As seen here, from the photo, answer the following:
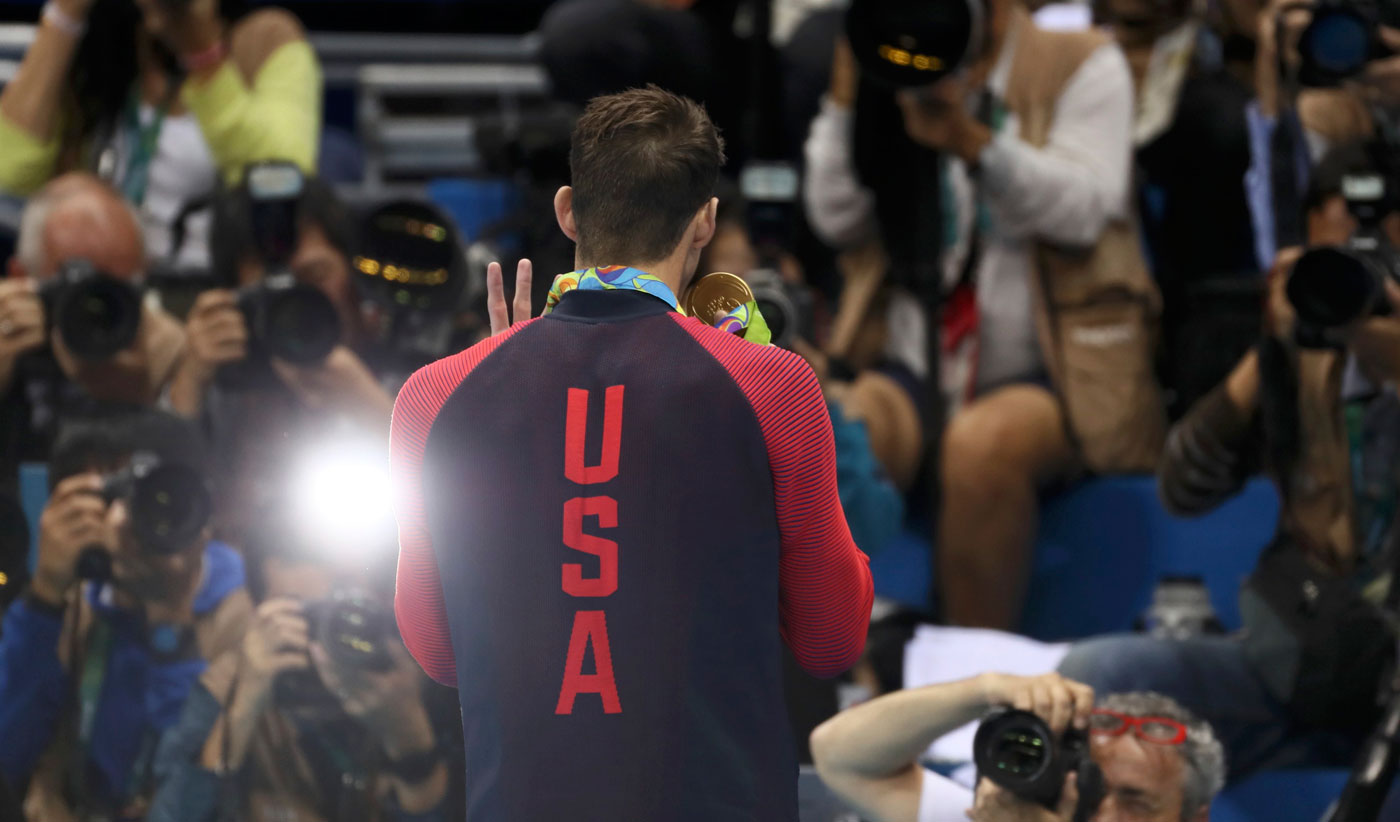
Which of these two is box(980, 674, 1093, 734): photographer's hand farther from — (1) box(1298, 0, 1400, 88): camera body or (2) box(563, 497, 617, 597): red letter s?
(1) box(1298, 0, 1400, 88): camera body

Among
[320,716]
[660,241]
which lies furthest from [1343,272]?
[320,716]

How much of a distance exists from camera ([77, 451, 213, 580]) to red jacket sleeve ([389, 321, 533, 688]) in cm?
95

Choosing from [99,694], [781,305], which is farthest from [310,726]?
[781,305]

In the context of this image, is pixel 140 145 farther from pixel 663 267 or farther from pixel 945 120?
pixel 663 267

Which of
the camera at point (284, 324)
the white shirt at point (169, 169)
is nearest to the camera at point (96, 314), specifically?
the camera at point (284, 324)

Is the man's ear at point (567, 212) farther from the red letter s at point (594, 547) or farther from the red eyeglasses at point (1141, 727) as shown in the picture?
the red eyeglasses at point (1141, 727)

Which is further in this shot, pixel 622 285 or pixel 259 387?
pixel 259 387

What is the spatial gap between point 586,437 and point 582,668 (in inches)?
6.3

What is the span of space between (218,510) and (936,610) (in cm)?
112

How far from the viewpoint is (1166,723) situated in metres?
1.89

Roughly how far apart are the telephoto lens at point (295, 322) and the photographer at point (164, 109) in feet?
1.96

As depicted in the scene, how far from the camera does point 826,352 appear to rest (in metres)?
2.87

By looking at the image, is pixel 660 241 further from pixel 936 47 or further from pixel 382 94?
pixel 382 94

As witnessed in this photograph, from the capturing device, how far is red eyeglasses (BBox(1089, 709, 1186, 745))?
1866 mm
